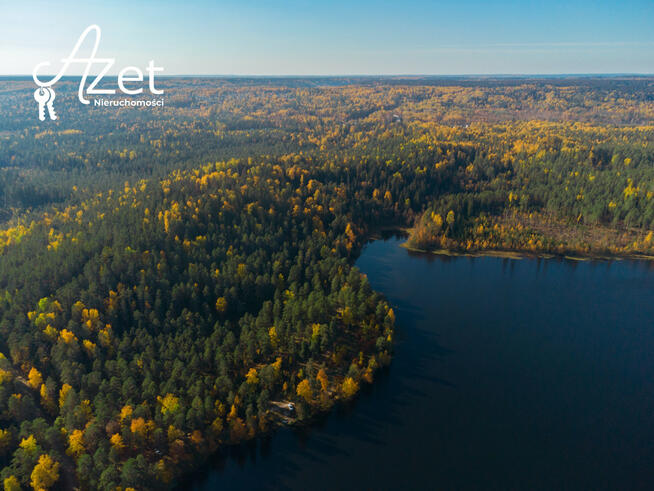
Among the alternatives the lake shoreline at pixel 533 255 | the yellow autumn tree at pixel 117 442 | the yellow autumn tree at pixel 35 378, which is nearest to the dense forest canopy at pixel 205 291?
the yellow autumn tree at pixel 117 442

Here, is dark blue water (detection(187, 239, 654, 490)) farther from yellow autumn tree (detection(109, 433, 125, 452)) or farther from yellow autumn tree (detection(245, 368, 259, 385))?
yellow autumn tree (detection(109, 433, 125, 452))

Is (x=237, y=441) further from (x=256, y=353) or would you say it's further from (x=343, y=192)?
(x=343, y=192)

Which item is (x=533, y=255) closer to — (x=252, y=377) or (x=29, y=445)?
(x=252, y=377)

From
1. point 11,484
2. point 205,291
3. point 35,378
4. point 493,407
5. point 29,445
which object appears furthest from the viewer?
point 205,291

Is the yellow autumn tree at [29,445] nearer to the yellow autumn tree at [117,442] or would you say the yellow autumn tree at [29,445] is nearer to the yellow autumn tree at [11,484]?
the yellow autumn tree at [11,484]

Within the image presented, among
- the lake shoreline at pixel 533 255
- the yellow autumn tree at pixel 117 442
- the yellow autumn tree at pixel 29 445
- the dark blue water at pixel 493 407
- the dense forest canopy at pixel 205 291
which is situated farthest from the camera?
the lake shoreline at pixel 533 255

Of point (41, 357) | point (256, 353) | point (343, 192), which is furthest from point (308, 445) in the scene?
point (343, 192)

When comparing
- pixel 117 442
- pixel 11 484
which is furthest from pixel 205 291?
pixel 11 484

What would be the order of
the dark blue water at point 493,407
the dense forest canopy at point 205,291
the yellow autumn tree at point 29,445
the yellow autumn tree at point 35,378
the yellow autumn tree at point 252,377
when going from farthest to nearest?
the yellow autumn tree at point 252,377 → the yellow autumn tree at point 35,378 → the dense forest canopy at point 205,291 → the dark blue water at point 493,407 → the yellow autumn tree at point 29,445
